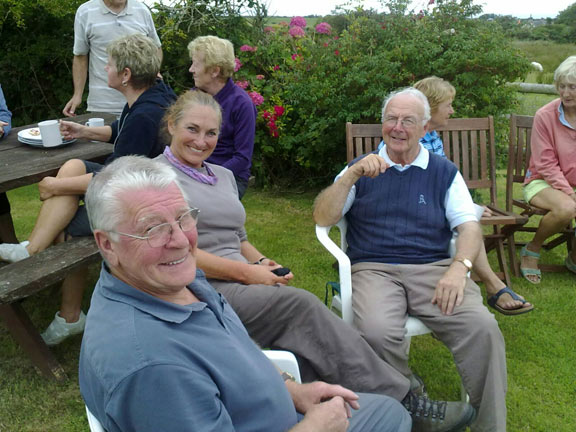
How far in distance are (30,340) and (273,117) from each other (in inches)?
137

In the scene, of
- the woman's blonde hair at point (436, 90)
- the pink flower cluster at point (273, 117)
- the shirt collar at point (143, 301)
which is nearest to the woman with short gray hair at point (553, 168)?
the woman's blonde hair at point (436, 90)

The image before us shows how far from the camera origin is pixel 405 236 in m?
2.68

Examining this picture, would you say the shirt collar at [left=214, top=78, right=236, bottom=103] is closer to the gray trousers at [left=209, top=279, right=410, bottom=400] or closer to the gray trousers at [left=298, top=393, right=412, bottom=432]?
the gray trousers at [left=209, top=279, right=410, bottom=400]

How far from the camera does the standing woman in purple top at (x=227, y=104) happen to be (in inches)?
135

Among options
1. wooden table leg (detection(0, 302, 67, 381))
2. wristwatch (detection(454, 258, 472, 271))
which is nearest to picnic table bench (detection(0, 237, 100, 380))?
wooden table leg (detection(0, 302, 67, 381))

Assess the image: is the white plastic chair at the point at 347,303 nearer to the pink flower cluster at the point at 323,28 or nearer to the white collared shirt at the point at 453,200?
the white collared shirt at the point at 453,200

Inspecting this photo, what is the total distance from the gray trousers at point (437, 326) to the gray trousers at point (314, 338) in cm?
21

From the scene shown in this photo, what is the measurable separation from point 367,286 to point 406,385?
1.73ft

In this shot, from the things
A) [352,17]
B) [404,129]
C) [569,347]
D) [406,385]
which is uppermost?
[352,17]

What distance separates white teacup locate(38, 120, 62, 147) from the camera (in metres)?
3.29

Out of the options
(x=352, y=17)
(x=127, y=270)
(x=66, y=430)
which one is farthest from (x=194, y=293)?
(x=352, y=17)

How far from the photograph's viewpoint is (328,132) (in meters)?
5.33

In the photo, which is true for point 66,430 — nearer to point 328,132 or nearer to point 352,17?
point 328,132

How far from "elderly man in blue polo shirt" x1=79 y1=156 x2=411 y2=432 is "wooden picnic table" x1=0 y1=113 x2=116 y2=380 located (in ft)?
3.70
